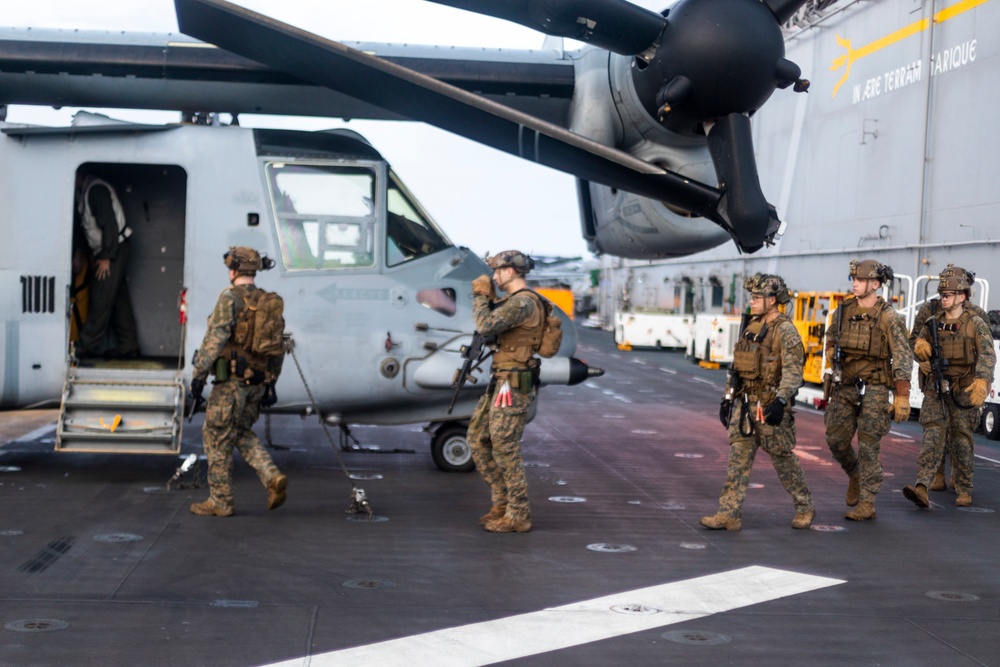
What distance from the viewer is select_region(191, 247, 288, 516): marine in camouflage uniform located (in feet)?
26.6

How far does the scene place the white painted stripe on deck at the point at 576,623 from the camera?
5090mm

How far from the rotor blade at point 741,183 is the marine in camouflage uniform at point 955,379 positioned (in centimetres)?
266

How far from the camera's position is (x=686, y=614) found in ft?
19.6

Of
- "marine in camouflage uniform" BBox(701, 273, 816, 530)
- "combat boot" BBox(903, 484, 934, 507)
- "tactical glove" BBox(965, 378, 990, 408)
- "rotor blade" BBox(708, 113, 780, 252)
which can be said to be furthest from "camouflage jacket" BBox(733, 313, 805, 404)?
"tactical glove" BBox(965, 378, 990, 408)

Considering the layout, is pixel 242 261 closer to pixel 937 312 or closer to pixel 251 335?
pixel 251 335

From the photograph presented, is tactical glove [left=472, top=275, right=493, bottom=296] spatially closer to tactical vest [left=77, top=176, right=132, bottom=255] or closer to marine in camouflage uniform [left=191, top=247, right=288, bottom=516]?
marine in camouflage uniform [left=191, top=247, right=288, bottom=516]

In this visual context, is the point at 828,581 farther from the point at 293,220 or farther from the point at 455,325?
the point at 293,220

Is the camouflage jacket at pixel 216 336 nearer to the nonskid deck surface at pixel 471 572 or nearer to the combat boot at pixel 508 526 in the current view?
the nonskid deck surface at pixel 471 572

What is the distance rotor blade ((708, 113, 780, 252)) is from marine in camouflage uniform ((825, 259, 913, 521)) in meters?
1.27

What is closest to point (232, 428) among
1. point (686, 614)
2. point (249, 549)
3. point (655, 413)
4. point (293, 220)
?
point (249, 549)

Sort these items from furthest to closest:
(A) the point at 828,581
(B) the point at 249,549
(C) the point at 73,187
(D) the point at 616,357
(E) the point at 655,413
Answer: (D) the point at 616,357 < (E) the point at 655,413 < (C) the point at 73,187 < (B) the point at 249,549 < (A) the point at 828,581

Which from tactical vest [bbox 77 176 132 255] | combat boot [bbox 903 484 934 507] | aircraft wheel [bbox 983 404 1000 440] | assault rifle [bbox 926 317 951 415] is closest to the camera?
combat boot [bbox 903 484 934 507]

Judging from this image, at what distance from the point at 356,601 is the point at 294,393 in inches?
160

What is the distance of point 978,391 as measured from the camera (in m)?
9.38
